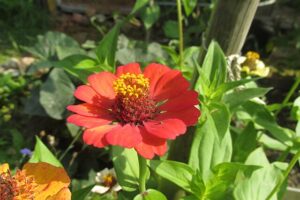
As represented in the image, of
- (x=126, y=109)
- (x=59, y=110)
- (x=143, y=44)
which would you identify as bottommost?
(x=59, y=110)

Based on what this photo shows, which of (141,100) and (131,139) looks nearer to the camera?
(131,139)

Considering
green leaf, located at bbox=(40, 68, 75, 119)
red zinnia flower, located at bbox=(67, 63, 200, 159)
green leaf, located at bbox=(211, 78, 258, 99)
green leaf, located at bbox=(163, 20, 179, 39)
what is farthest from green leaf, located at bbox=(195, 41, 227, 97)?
green leaf, located at bbox=(163, 20, 179, 39)

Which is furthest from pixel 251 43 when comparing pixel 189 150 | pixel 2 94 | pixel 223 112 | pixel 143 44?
pixel 223 112

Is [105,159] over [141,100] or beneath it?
beneath

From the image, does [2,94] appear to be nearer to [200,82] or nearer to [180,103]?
[200,82]

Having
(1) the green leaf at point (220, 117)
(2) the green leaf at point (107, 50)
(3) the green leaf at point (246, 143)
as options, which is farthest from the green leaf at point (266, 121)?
(2) the green leaf at point (107, 50)

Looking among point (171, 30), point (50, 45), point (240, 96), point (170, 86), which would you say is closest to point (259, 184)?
point (240, 96)
